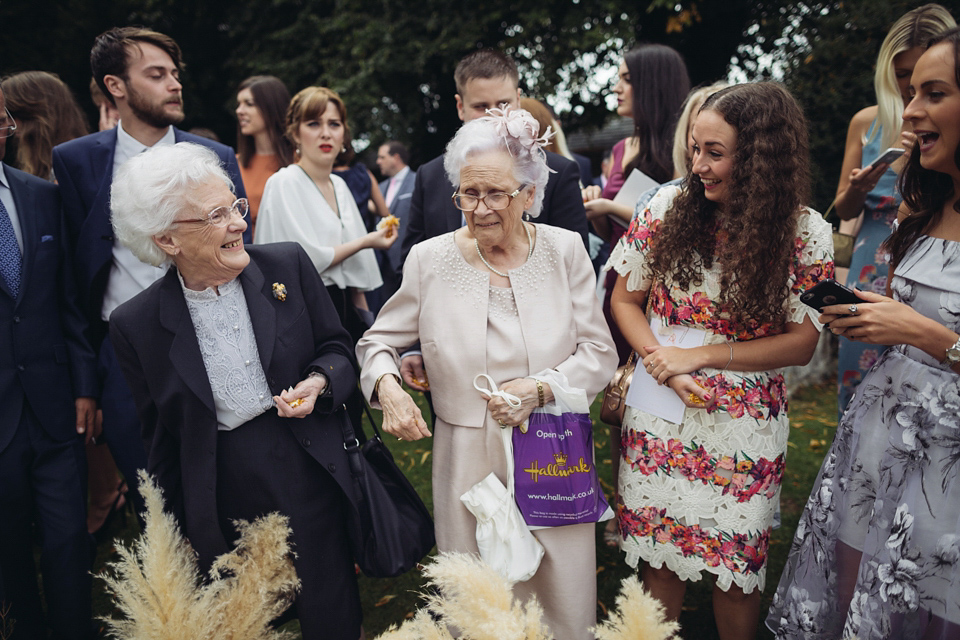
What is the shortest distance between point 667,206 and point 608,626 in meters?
1.87

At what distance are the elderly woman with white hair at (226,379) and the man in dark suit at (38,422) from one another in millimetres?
743

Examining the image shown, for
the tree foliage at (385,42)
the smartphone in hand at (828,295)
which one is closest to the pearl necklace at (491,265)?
the smartphone in hand at (828,295)

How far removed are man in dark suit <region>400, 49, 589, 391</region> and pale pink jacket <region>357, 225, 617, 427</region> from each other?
70cm

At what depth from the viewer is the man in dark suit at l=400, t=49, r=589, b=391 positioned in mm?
3254

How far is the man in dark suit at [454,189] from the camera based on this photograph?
3254mm

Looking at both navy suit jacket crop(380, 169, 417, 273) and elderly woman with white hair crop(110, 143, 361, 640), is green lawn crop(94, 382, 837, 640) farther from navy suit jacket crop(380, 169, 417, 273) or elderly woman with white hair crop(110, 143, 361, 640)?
navy suit jacket crop(380, 169, 417, 273)

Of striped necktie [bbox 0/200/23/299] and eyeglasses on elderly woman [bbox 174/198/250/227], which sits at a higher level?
eyeglasses on elderly woman [bbox 174/198/250/227]

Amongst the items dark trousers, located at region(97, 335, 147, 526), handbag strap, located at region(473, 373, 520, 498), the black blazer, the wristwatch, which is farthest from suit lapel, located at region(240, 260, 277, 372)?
the wristwatch

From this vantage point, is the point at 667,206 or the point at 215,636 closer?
the point at 215,636

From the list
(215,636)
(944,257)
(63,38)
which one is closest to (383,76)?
(63,38)

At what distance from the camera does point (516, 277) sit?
247 centimetres

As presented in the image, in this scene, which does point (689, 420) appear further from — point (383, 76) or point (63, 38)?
point (63, 38)

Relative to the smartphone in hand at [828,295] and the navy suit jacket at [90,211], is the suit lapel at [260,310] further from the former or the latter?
the smartphone in hand at [828,295]

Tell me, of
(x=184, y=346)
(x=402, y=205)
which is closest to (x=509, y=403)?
(x=184, y=346)
